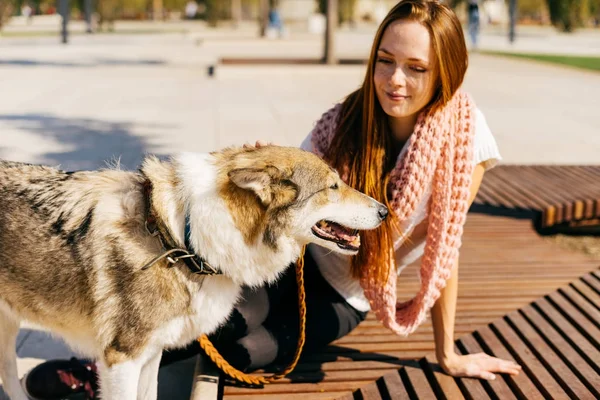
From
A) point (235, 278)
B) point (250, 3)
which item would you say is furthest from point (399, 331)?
point (250, 3)

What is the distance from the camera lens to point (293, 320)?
3523 mm

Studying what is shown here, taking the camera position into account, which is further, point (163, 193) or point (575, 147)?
point (575, 147)

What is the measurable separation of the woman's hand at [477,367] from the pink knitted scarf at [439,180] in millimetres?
313

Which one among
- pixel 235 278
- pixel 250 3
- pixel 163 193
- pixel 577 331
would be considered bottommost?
pixel 577 331

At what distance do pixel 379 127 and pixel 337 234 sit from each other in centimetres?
72

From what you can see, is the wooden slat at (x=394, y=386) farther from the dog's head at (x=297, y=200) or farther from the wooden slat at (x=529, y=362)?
the dog's head at (x=297, y=200)

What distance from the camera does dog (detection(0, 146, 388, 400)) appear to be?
2635mm

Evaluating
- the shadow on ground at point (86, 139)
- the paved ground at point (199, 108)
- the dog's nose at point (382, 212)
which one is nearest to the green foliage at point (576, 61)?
the paved ground at point (199, 108)

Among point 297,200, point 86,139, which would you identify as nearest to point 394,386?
point 297,200

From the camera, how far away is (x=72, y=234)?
8.91 ft

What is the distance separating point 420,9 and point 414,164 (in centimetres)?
75

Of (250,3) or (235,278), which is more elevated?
(250,3)

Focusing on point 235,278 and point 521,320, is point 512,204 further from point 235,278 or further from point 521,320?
point 235,278

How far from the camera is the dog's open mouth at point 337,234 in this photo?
9.32ft
